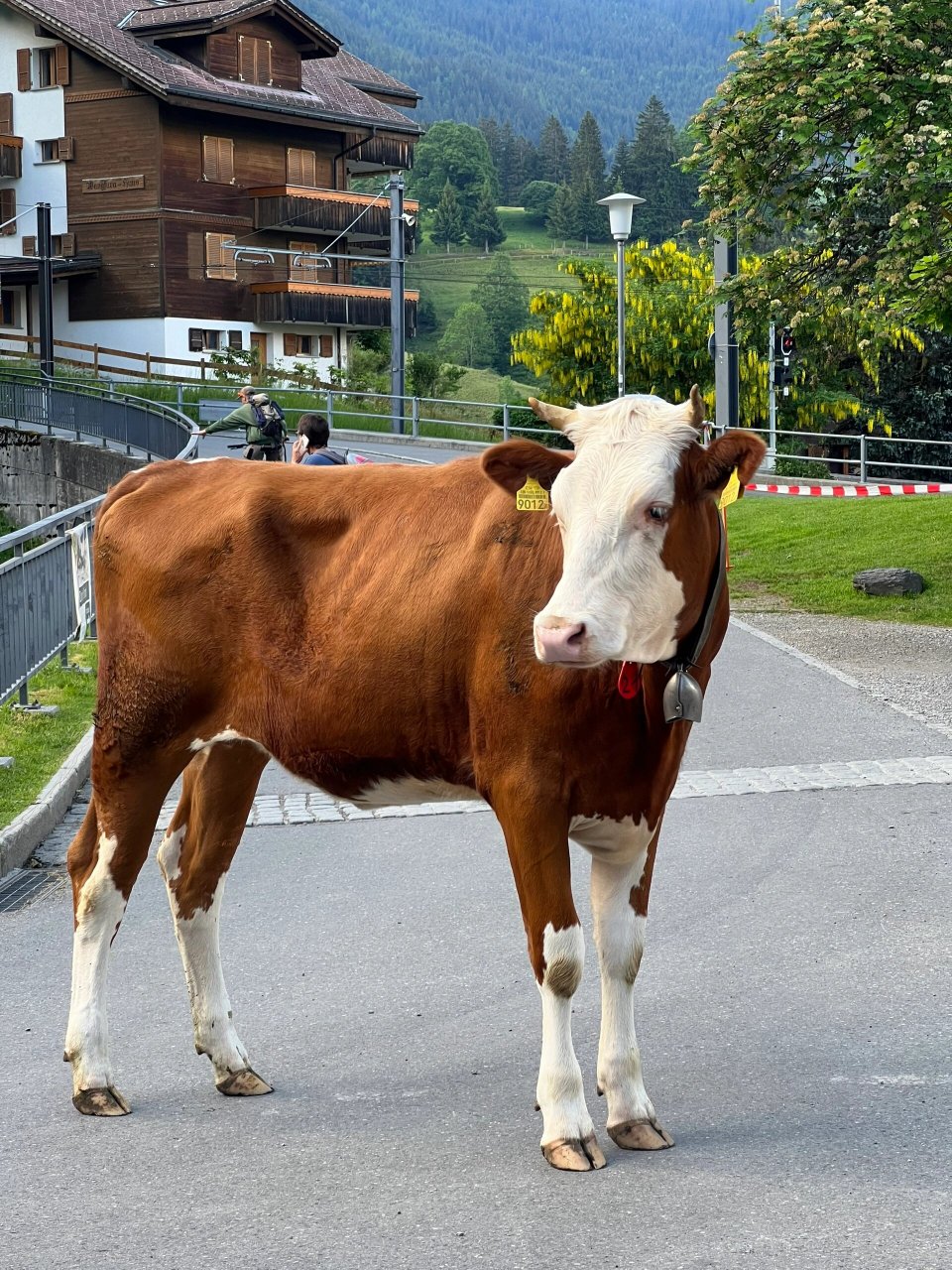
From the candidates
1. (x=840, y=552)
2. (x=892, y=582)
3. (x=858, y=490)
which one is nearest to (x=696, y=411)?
(x=892, y=582)

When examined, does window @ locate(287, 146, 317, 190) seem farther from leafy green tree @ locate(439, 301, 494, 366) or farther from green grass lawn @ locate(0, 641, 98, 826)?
leafy green tree @ locate(439, 301, 494, 366)

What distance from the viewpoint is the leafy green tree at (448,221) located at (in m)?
178

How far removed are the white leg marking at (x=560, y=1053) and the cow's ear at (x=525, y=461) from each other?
3.97ft

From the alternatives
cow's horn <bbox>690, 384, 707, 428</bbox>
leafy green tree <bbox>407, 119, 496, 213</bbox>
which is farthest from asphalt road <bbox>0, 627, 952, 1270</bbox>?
leafy green tree <bbox>407, 119, 496, 213</bbox>

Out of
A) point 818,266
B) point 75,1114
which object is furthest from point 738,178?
point 75,1114

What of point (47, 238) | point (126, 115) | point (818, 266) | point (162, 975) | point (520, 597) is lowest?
point (162, 975)

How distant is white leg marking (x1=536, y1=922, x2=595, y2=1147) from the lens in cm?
454

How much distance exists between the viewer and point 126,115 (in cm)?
5919

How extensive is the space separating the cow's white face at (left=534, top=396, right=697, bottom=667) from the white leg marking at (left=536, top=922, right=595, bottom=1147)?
0.80 metres

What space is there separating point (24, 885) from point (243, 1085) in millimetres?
3154

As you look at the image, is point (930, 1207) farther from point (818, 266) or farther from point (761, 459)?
point (818, 266)

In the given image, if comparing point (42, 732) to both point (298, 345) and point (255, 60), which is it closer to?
point (298, 345)

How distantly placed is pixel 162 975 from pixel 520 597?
261cm

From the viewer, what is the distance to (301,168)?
64000 millimetres
